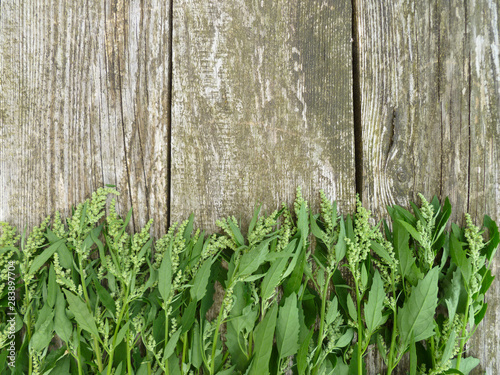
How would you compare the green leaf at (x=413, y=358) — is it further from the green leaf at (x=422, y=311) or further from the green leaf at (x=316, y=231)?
the green leaf at (x=316, y=231)

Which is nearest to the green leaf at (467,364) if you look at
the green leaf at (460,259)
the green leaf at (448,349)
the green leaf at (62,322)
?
the green leaf at (448,349)

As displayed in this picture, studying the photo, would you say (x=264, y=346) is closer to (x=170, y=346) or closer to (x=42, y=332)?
(x=170, y=346)

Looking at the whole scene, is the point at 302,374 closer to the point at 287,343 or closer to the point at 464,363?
the point at 287,343

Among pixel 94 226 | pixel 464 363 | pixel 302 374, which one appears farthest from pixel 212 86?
pixel 464 363

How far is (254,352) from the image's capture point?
89cm

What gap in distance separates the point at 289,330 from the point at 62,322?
1.93 ft

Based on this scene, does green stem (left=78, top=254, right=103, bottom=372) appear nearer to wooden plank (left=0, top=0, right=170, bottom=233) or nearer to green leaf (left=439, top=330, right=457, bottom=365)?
wooden plank (left=0, top=0, right=170, bottom=233)

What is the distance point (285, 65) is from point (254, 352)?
0.81 m

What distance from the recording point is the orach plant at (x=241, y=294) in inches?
35.1

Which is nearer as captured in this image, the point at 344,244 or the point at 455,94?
the point at 344,244

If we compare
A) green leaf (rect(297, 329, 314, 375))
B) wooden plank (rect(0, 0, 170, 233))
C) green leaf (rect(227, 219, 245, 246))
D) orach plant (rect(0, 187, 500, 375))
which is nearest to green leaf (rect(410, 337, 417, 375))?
orach plant (rect(0, 187, 500, 375))

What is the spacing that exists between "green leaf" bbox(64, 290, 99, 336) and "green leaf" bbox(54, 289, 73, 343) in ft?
0.18

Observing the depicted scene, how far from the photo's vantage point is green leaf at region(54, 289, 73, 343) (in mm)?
887

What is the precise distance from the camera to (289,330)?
2.93 feet
